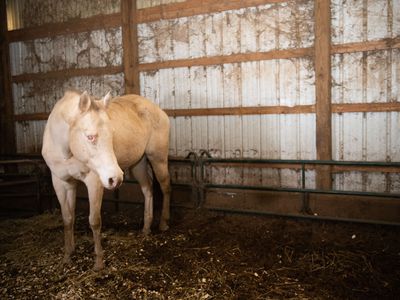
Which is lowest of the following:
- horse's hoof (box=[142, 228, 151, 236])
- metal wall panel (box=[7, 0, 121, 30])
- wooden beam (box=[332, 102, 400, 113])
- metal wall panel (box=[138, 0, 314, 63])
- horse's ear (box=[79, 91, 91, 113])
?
horse's hoof (box=[142, 228, 151, 236])

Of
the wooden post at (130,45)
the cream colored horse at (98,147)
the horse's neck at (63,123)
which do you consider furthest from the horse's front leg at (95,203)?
the wooden post at (130,45)

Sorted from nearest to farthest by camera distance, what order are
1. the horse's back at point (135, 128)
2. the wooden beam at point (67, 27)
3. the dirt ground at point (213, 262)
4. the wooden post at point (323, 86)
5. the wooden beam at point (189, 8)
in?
the dirt ground at point (213, 262) → the horse's back at point (135, 128) → the wooden post at point (323, 86) → the wooden beam at point (189, 8) → the wooden beam at point (67, 27)

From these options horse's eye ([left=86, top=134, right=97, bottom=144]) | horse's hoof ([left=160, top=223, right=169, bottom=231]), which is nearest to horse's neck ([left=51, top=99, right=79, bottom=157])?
horse's eye ([left=86, top=134, right=97, bottom=144])

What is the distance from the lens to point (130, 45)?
252 inches

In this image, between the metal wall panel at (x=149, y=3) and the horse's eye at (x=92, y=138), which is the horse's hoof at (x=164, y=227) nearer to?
the horse's eye at (x=92, y=138)

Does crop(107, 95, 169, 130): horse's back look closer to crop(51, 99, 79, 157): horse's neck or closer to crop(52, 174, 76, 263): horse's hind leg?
crop(51, 99, 79, 157): horse's neck

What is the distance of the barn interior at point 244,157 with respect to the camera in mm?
3541

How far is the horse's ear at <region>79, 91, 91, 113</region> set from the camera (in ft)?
10.3

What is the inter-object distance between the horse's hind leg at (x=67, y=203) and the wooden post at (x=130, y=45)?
9.91 ft

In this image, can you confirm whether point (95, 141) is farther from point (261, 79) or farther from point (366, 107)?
point (366, 107)

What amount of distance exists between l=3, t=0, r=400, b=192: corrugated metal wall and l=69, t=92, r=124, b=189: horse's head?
2.83 meters

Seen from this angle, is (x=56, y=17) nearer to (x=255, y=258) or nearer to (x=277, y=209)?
(x=277, y=209)

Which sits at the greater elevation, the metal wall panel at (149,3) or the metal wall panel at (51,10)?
the metal wall panel at (51,10)

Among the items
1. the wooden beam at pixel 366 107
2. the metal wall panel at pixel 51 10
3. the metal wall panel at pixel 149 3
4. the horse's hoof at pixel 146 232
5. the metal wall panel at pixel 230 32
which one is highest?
the metal wall panel at pixel 51 10
